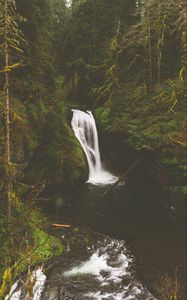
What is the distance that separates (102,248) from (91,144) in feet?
34.9

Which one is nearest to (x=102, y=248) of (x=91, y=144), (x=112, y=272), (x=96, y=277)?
(x=112, y=272)

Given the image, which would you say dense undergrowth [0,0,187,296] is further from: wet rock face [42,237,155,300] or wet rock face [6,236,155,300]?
wet rock face [42,237,155,300]

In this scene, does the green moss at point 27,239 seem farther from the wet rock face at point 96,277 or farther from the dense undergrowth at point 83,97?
the wet rock face at point 96,277

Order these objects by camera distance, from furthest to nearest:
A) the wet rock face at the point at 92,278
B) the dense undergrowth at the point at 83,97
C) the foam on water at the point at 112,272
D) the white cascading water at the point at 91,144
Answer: the white cascading water at the point at 91,144 < the dense undergrowth at the point at 83,97 < the foam on water at the point at 112,272 < the wet rock face at the point at 92,278

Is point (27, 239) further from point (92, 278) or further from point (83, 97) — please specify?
point (83, 97)

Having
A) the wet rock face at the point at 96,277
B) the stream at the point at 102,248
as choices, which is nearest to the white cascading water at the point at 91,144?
the stream at the point at 102,248

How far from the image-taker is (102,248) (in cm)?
1387

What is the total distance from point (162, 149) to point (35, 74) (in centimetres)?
806

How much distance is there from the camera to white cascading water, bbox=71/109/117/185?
2243 centimetres

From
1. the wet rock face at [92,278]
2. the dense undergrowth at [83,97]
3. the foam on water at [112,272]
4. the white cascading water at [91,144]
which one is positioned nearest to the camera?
the wet rock face at [92,278]

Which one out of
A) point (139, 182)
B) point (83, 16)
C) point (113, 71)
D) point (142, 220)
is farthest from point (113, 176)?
point (83, 16)

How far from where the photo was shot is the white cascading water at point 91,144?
22.4 m

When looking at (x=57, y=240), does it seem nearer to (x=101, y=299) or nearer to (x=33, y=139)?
(x=101, y=299)

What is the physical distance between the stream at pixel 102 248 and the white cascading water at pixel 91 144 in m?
0.17
